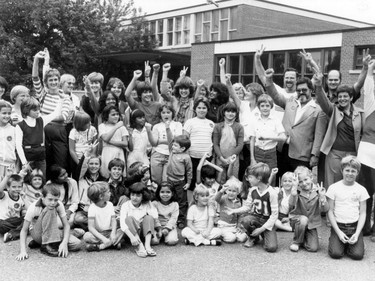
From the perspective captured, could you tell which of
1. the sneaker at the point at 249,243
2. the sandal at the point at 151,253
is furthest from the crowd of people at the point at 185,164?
the sneaker at the point at 249,243

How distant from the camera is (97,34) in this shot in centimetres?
3169

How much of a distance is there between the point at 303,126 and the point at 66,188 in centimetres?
327

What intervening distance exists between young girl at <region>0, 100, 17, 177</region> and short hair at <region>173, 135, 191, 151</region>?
6.71 ft

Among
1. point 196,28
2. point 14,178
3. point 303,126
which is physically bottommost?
point 14,178

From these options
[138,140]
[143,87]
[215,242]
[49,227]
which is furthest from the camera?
[143,87]

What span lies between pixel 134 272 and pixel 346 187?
2598 millimetres

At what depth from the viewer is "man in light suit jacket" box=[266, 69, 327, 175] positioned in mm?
6141

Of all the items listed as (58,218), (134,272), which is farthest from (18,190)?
(134,272)

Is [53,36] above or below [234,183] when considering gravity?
above

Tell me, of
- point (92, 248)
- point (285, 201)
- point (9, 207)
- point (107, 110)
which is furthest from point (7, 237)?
point (285, 201)

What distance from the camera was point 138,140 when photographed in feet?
20.1

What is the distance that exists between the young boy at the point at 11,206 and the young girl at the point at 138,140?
1455 mm

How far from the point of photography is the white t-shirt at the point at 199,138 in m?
6.25

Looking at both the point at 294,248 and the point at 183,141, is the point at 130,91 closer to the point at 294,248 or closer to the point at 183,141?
the point at 183,141
